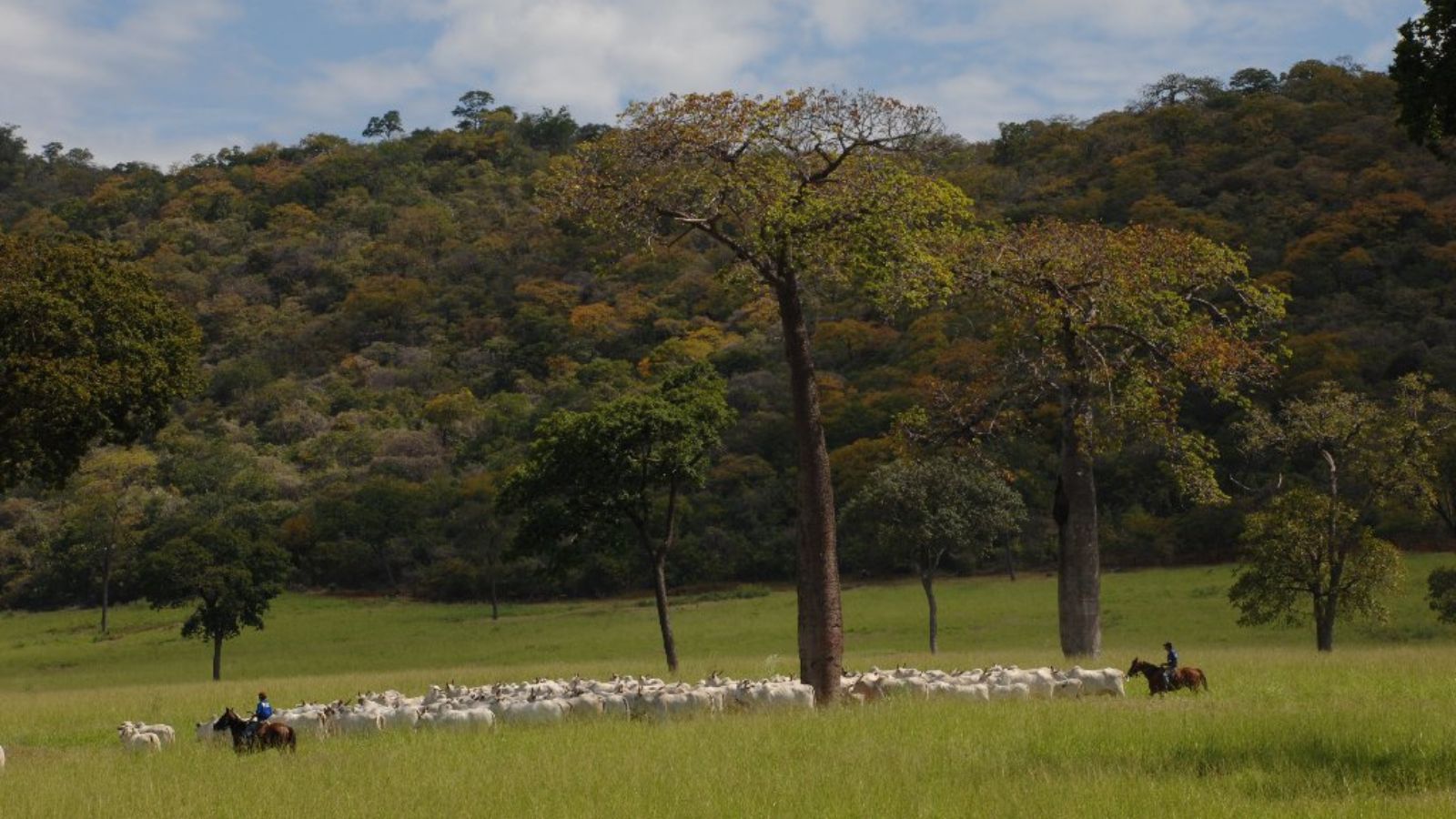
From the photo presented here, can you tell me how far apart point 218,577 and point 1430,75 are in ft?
168

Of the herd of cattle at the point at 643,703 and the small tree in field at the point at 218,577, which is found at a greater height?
the small tree in field at the point at 218,577

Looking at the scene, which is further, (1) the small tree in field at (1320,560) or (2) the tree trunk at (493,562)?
(2) the tree trunk at (493,562)

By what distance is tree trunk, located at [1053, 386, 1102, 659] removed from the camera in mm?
32438

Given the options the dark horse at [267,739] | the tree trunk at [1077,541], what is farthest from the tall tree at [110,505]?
the dark horse at [267,739]

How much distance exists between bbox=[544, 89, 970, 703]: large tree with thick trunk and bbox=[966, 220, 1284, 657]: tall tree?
23.5ft

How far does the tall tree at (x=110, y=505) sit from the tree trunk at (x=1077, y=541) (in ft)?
200

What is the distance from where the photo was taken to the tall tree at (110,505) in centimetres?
8606

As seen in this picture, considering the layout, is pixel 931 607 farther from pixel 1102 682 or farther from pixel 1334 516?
pixel 1102 682

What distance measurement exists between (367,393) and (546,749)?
359 feet

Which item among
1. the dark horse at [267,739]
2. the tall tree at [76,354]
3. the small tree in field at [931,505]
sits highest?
the tall tree at [76,354]

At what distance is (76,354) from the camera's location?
98.8 feet

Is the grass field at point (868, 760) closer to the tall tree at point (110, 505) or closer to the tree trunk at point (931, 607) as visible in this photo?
the tree trunk at point (931, 607)

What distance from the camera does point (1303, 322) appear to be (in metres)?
86.1

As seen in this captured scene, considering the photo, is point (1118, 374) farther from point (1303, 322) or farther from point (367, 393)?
point (367, 393)
